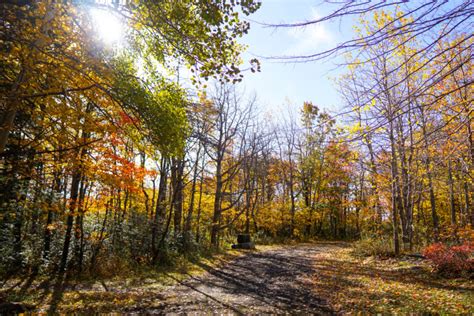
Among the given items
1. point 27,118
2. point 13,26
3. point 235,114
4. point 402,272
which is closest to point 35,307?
point 27,118

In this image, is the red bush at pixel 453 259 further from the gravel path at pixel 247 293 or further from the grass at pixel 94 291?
the grass at pixel 94 291

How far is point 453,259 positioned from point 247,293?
5804mm

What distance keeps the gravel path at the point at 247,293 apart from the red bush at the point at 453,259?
145 inches

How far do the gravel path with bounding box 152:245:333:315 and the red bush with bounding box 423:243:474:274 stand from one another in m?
3.68

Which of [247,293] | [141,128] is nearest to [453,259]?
[247,293]

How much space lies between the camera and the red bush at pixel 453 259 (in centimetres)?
718

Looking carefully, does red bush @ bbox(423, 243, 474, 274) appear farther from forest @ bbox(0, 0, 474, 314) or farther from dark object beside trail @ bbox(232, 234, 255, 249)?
dark object beside trail @ bbox(232, 234, 255, 249)

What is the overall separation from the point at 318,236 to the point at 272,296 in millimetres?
21931

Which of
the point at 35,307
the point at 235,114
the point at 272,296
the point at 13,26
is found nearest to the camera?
the point at 13,26

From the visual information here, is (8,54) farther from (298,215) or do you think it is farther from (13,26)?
(298,215)

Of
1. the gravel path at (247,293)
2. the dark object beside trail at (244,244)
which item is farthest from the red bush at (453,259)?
the dark object beside trail at (244,244)

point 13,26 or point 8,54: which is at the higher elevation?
point 13,26

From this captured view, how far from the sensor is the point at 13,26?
4508 millimetres

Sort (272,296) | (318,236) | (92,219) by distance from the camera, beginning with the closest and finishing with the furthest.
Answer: (272,296)
(92,219)
(318,236)
